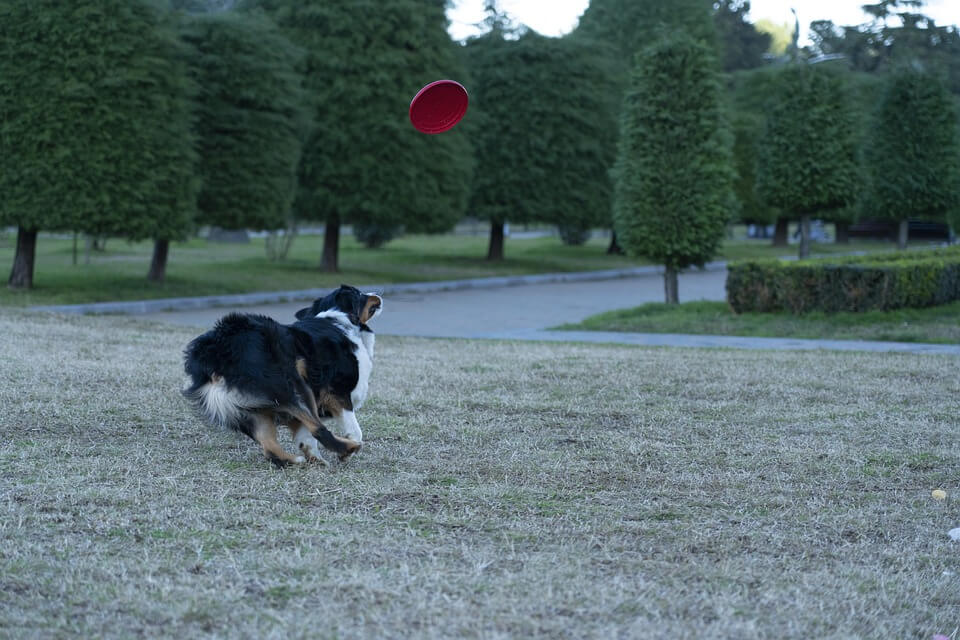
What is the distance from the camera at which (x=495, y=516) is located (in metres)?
5.58

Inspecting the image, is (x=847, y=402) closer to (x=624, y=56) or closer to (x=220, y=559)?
(x=220, y=559)

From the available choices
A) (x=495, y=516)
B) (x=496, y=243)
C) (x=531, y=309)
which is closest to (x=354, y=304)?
(x=495, y=516)

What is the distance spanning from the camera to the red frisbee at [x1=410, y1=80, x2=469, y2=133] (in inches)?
396

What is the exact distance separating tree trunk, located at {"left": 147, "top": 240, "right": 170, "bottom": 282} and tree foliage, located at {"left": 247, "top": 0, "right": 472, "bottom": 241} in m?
5.42

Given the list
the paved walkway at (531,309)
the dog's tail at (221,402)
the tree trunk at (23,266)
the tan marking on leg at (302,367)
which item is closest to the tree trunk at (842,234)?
the paved walkway at (531,309)

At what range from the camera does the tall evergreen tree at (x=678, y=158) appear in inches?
811

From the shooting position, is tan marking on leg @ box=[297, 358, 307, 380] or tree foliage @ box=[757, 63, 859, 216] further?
tree foliage @ box=[757, 63, 859, 216]

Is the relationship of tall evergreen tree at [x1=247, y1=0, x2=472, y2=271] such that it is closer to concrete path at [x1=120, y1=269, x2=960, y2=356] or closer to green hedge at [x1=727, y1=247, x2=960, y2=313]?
concrete path at [x1=120, y1=269, x2=960, y2=356]

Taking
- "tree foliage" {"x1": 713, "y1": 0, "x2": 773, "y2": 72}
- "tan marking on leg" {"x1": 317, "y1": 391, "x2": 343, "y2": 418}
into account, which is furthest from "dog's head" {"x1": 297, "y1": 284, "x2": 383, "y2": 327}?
"tree foliage" {"x1": 713, "y1": 0, "x2": 773, "y2": 72}

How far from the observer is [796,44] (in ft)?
107

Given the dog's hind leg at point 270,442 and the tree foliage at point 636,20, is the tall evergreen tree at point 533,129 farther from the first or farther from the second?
the dog's hind leg at point 270,442

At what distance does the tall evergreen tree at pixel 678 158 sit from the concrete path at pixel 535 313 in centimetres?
231

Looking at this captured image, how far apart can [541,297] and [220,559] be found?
75.1ft

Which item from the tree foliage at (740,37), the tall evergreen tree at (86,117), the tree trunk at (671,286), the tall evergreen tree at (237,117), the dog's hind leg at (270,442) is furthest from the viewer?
the tree foliage at (740,37)
